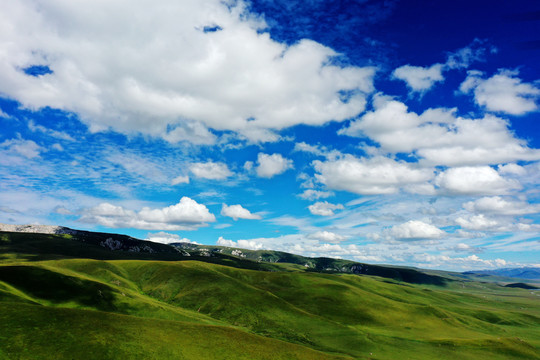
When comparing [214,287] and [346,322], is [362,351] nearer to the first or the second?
[346,322]

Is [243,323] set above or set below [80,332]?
below

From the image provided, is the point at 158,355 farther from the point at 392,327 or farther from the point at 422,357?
the point at 392,327

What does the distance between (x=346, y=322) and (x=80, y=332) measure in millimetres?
117581

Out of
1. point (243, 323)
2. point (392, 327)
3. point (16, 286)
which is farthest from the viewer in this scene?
point (392, 327)

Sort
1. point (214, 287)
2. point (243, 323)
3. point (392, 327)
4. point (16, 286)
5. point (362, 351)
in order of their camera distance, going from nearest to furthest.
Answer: point (16, 286) < point (362, 351) < point (243, 323) < point (392, 327) < point (214, 287)

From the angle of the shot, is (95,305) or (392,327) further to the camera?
(392,327)

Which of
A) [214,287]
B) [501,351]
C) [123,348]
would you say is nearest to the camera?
[123,348]

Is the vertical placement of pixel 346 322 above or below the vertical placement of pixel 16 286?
below

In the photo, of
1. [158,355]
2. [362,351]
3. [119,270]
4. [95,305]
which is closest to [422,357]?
[362,351]

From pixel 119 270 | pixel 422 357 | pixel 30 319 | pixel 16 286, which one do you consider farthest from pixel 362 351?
pixel 119 270

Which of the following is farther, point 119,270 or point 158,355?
point 119,270

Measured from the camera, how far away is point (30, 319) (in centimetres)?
5144

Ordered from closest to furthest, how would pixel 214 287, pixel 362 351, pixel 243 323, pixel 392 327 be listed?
pixel 362 351
pixel 243 323
pixel 392 327
pixel 214 287

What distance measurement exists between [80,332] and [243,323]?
7914cm
